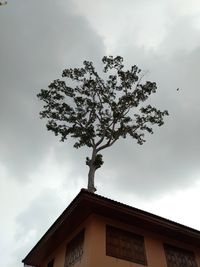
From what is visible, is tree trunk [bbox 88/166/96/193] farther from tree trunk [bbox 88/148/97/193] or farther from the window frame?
the window frame

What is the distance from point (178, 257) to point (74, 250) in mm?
4118

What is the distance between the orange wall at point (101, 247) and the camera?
10.6 metres

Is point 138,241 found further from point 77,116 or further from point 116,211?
point 77,116

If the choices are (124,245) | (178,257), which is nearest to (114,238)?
(124,245)

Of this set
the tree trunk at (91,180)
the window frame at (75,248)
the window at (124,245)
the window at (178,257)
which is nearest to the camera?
the window at (124,245)

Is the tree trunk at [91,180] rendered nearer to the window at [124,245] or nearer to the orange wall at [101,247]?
the orange wall at [101,247]

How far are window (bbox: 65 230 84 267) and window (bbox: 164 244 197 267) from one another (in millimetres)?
3391

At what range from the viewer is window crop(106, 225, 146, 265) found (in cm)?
1117

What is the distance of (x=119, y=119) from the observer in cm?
2116

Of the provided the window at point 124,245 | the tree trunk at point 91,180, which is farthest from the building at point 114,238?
the tree trunk at point 91,180

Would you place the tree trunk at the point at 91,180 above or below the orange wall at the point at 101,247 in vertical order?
above

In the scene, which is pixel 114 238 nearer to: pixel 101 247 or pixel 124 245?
pixel 124 245

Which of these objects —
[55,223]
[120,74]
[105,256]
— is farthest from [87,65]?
[105,256]

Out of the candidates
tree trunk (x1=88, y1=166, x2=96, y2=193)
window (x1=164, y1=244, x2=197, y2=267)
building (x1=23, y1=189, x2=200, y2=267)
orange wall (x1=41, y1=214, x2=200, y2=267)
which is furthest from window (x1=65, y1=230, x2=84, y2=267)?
tree trunk (x1=88, y1=166, x2=96, y2=193)
